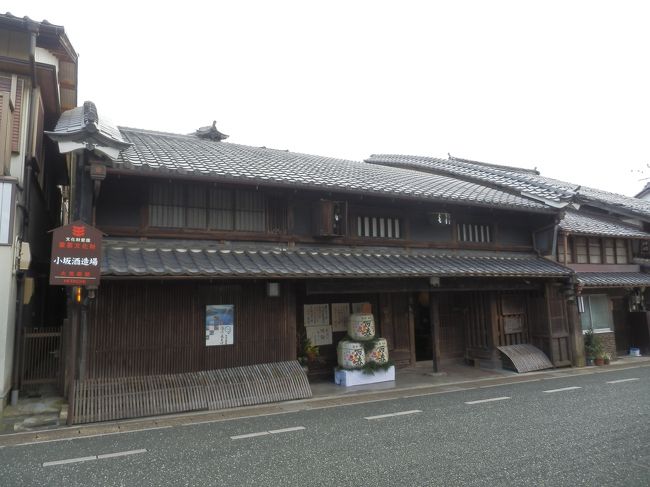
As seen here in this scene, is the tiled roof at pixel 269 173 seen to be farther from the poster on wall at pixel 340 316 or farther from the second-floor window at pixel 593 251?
the poster on wall at pixel 340 316

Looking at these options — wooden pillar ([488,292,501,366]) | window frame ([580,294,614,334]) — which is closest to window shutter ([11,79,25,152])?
wooden pillar ([488,292,501,366])

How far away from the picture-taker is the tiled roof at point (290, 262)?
9.43m

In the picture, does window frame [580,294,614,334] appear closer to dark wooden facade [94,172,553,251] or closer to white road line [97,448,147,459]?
dark wooden facade [94,172,553,251]

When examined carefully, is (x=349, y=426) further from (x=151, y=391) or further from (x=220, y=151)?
(x=220, y=151)

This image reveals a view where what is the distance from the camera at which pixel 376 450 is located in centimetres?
684

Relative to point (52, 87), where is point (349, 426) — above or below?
below

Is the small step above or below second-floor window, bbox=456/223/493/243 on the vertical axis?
below

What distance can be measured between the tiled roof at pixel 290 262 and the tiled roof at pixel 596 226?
131 inches

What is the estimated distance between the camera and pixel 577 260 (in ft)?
57.2

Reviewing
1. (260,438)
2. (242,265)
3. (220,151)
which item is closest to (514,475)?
(260,438)

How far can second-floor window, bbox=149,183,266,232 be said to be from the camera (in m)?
10.8

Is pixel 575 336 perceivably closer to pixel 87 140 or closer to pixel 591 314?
pixel 591 314

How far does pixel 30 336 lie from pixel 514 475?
10.1 meters

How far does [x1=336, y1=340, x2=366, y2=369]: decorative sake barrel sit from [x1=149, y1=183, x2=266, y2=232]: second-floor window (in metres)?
3.97
